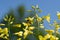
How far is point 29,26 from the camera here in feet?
3.92

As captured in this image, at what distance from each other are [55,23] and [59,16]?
1.6 inches

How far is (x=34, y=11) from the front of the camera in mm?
1191

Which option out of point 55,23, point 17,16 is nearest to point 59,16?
point 55,23

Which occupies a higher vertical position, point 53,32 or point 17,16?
point 53,32

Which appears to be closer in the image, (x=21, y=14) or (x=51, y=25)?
(x=51, y=25)

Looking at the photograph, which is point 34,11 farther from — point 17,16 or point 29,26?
point 17,16

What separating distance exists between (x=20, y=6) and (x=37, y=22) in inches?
77.9

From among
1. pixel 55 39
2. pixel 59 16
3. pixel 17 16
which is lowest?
pixel 17 16

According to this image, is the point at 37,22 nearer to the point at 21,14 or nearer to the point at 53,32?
the point at 53,32

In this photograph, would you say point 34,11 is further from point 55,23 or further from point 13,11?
point 13,11

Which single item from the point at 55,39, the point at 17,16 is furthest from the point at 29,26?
the point at 17,16

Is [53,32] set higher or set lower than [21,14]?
higher

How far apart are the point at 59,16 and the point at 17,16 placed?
6.36ft

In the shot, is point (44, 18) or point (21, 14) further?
point (21, 14)
